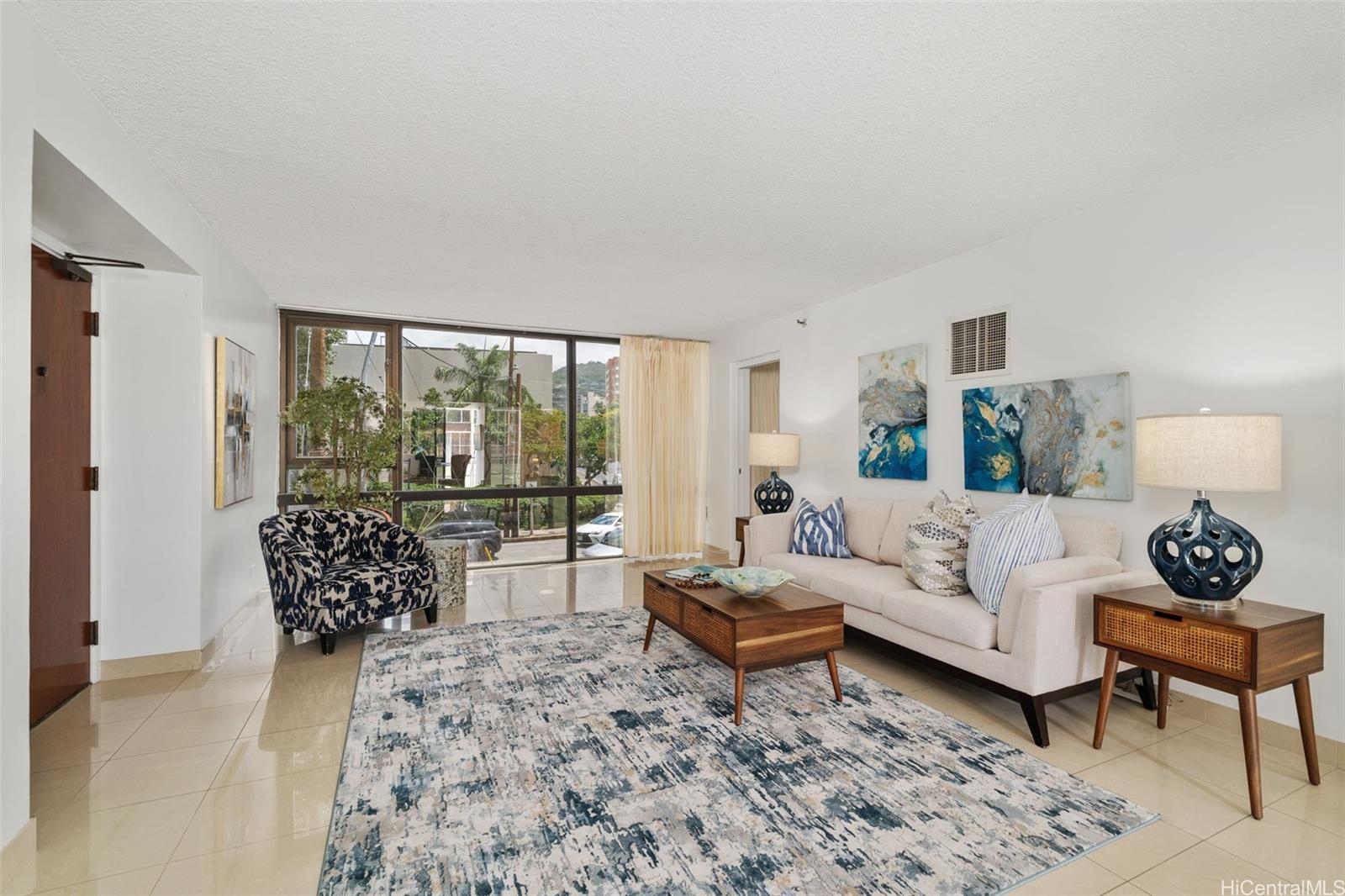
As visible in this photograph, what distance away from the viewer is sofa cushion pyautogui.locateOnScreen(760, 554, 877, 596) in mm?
3980

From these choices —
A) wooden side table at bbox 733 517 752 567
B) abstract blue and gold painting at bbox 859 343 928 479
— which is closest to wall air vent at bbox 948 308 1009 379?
abstract blue and gold painting at bbox 859 343 928 479

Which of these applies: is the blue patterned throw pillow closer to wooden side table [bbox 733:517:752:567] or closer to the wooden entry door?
wooden side table [bbox 733:517:752:567]

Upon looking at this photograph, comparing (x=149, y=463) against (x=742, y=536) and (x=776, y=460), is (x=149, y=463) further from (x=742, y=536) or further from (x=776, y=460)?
(x=776, y=460)

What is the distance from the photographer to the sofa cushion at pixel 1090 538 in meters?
3.13

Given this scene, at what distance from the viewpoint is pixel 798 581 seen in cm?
407

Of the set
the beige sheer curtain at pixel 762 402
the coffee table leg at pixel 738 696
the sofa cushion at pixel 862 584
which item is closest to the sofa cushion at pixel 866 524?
the sofa cushion at pixel 862 584

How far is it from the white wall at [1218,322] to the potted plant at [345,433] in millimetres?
4242

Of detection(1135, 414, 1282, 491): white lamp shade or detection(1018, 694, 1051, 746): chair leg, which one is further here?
detection(1018, 694, 1051, 746): chair leg

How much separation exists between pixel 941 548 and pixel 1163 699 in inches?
42.5

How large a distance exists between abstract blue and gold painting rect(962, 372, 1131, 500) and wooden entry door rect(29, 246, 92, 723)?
478 centimetres

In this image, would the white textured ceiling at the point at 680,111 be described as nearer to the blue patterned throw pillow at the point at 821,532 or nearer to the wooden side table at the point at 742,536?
the blue patterned throw pillow at the point at 821,532

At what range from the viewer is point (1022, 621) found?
8.58ft

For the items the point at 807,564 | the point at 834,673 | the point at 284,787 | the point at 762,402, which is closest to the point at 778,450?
the point at 807,564

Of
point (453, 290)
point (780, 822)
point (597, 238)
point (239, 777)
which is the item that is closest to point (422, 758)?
point (239, 777)
